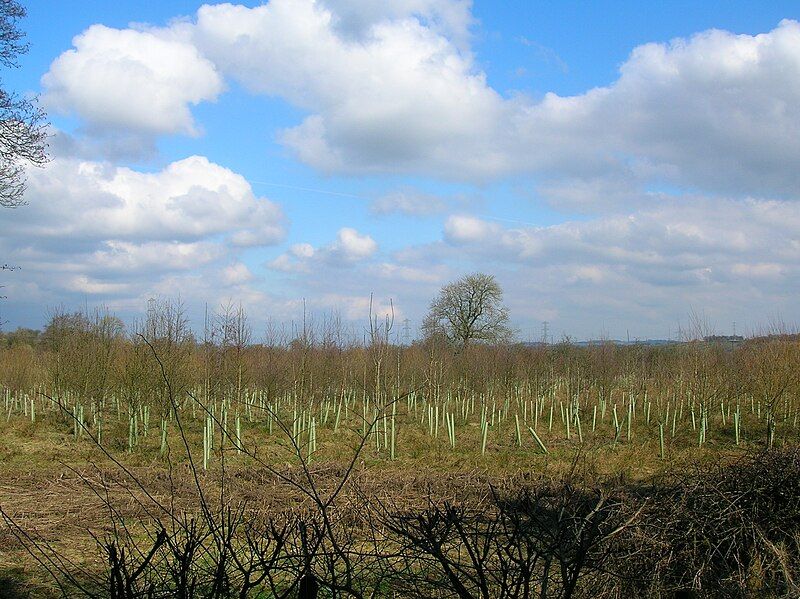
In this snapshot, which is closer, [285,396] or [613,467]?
[613,467]

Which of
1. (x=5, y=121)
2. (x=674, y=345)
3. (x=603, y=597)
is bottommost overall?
(x=603, y=597)

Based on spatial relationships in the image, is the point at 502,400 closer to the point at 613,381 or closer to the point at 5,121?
the point at 613,381

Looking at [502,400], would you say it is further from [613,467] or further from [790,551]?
[790,551]

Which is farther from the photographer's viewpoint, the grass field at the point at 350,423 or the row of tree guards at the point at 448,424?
the row of tree guards at the point at 448,424

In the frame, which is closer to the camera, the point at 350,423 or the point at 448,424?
the point at 448,424

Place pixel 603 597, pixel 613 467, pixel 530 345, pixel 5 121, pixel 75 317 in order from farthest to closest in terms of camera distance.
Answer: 1. pixel 530 345
2. pixel 75 317
3. pixel 613 467
4. pixel 5 121
5. pixel 603 597

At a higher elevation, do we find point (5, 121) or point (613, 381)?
point (5, 121)

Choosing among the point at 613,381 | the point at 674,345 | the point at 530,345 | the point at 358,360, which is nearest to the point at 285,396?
the point at 358,360

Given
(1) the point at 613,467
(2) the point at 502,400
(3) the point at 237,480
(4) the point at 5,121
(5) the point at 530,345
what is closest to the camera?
(4) the point at 5,121

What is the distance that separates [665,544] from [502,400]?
21.0m

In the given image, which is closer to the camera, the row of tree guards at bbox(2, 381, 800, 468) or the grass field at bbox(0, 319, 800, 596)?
the grass field at bbox(0, 319, 800, 596)

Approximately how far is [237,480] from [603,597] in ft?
32.0

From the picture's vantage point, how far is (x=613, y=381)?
85.1 ft

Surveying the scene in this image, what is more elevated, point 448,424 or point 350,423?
point 448,424
